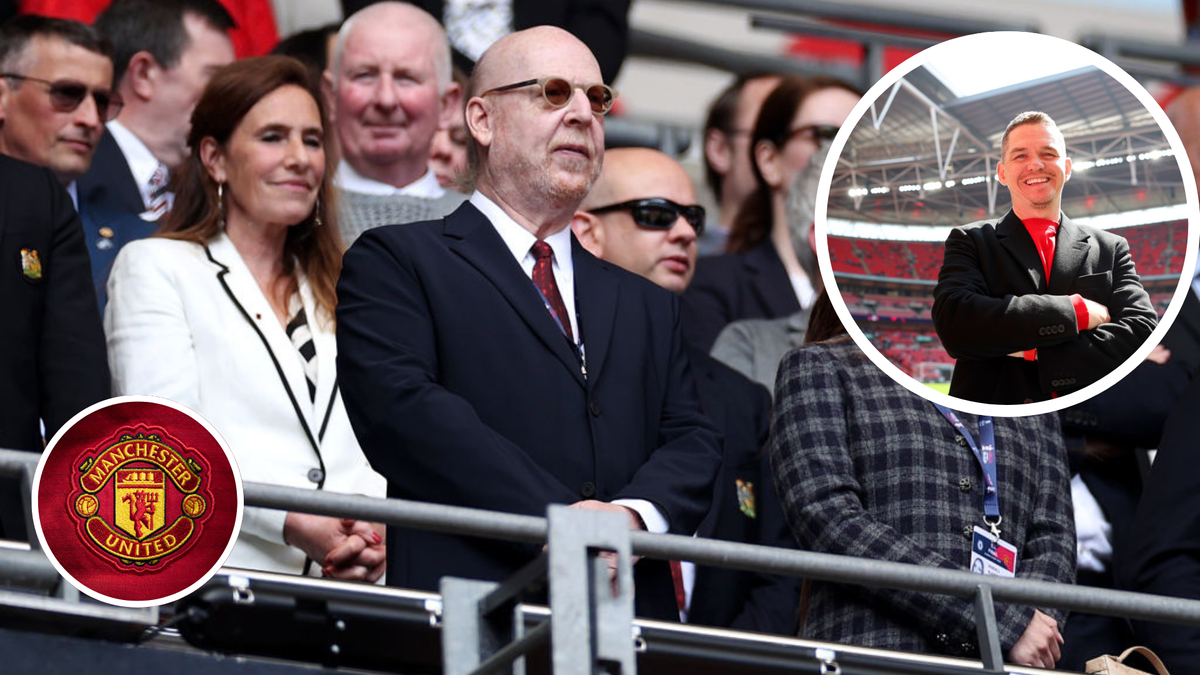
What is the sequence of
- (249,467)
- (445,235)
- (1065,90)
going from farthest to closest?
(249,467)
(445,235)
(1065,90)

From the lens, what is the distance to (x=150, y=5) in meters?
5.33

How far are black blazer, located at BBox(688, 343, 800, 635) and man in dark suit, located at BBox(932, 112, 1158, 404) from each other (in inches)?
47.0

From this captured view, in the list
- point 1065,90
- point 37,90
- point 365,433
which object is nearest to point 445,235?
point 365,433

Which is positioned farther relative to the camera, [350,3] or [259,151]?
[350,3]

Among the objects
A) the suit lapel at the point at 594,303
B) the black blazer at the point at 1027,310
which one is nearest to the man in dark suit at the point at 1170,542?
the black blazer at the point at 1027,310

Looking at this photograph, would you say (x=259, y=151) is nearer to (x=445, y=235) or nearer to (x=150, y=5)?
(x=445, y=235)

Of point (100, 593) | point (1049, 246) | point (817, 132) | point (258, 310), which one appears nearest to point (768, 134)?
point (817, 132)

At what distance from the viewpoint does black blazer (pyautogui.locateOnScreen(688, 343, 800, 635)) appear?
4145 millimetres

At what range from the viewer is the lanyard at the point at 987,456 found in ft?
11.6

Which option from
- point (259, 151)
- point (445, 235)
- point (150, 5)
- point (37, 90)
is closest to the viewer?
point (445, 235)

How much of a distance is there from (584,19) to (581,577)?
3284mm

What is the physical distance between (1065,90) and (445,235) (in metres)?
1.13

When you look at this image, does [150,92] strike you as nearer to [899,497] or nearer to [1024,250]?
[899,497]

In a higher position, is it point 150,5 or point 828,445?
point 150,5
